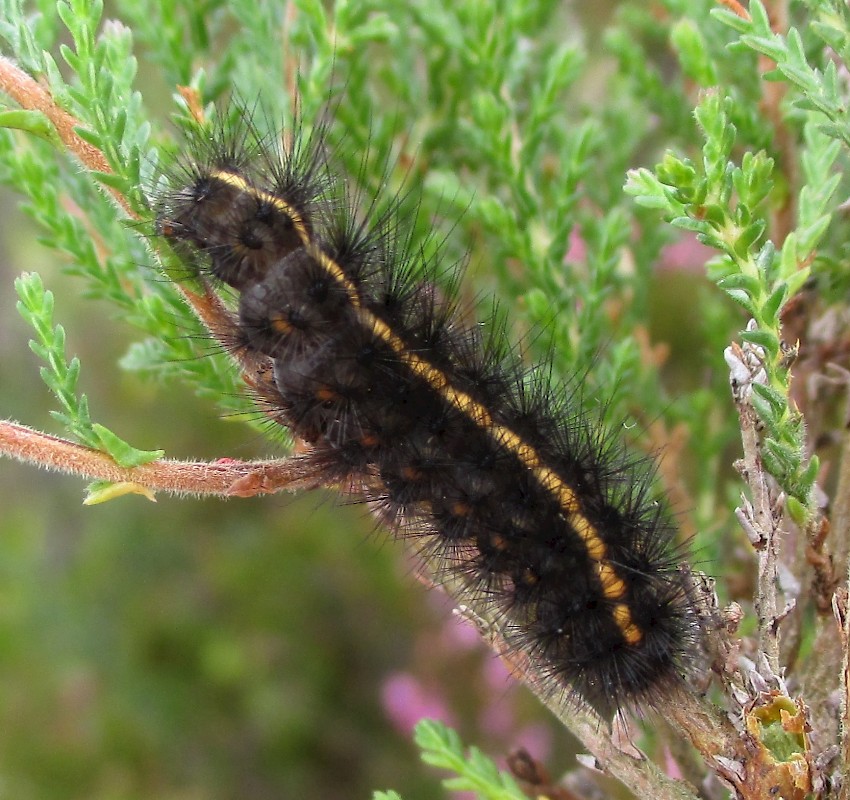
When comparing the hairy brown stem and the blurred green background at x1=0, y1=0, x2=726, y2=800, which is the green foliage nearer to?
the hairy brown stem

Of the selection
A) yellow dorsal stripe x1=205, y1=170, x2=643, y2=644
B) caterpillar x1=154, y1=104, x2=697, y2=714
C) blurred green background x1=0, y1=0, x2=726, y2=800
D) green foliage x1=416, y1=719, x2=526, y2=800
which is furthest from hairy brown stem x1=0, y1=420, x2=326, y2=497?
blurred green background x1=0, y1=0, x2=726, y2=800

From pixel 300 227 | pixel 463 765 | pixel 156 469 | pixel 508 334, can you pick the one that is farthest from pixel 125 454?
pixel 508 334

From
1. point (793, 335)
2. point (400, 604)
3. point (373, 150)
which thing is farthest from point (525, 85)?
point (400, 604)

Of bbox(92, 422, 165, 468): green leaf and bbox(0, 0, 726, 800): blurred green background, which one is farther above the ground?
bbox(92, 422, 165, 468): green leaf

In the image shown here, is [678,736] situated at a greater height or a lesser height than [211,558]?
greater

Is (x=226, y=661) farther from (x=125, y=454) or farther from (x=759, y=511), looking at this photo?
(x=759, y=511)

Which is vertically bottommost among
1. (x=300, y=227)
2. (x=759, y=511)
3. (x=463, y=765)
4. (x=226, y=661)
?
(x=226, y=661)

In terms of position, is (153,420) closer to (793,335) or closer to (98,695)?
(98,695)
